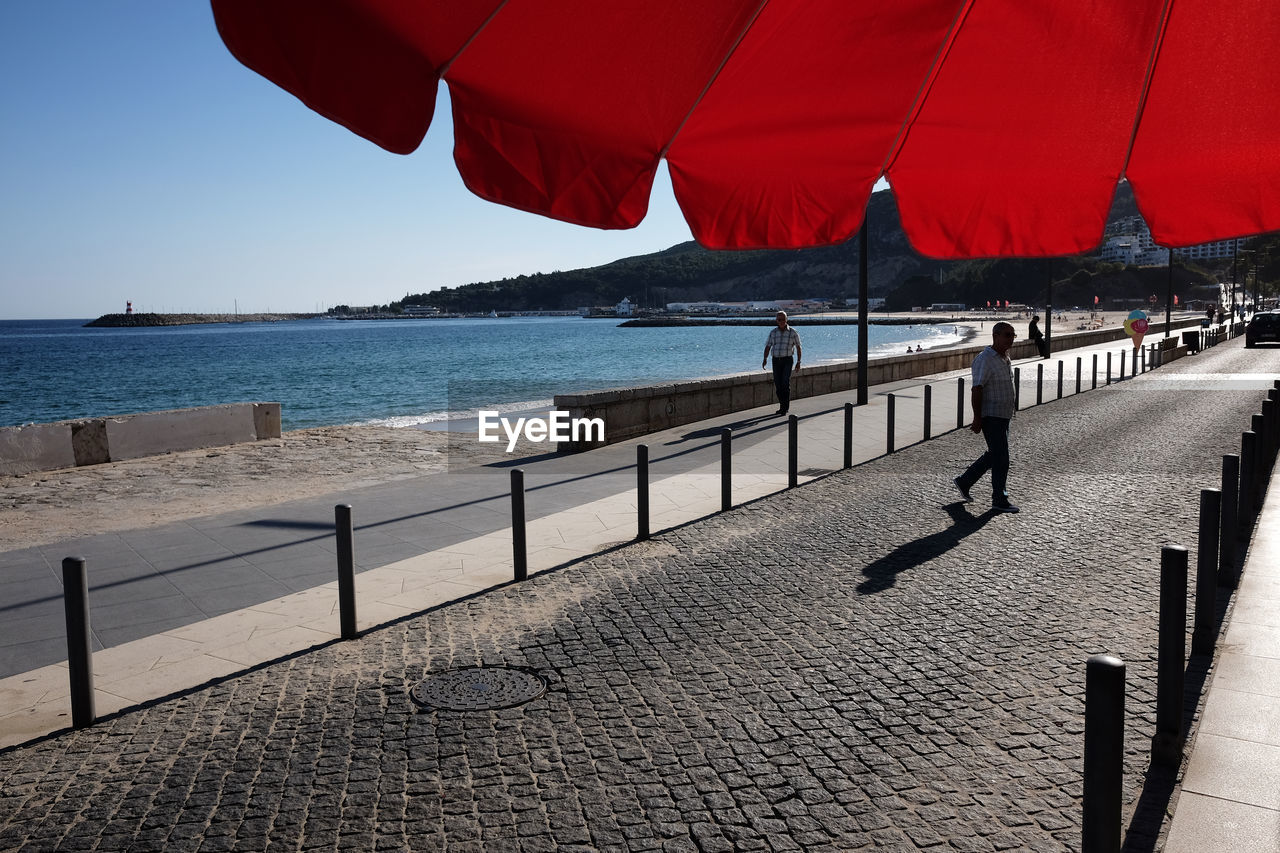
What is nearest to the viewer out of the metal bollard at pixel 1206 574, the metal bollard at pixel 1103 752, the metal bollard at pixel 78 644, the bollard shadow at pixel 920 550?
the metal bollard at pixel 1103 752

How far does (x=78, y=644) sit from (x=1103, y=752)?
5.09 metres

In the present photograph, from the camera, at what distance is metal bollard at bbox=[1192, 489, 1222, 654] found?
573 cm

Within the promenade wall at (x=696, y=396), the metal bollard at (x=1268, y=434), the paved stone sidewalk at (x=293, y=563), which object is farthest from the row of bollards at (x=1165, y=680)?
the promenade wall at (x=696, y=396)

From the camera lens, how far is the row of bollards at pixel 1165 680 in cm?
303

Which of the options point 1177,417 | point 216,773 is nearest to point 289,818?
point 216,773

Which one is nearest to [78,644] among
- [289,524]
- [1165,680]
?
[289,524]

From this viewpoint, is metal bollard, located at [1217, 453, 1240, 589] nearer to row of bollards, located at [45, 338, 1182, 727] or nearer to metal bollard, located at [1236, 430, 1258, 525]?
row of bollards, located at [45, 338, 1182, 727]

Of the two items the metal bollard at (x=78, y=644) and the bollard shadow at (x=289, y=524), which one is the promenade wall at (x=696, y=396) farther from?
the metal bollard at (x=78, y=644)

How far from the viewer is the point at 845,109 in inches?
112

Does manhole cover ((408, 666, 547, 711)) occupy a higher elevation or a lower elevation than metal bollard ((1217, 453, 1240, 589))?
lower

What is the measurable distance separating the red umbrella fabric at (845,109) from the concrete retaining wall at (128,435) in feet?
47.5

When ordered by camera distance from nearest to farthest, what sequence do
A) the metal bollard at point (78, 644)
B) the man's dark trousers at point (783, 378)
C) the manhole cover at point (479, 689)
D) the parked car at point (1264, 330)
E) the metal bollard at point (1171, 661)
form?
the metal bollard at point (1171, 661) < the metal bollard at point (78, 644) < the manhole cover at point (479, 689) < the man's dark trousers at point (783, 378) < the parked car at point (1264, 330)

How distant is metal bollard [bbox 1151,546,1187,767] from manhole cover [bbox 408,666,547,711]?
318cm

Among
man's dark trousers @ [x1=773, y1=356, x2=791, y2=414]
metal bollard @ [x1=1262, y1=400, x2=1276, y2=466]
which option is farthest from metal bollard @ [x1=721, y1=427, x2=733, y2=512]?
man's dark trousers @ [x1=773, y1=356, x2=791, y2=414]
